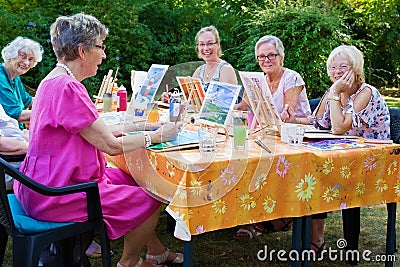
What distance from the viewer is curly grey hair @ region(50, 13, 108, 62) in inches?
94.3

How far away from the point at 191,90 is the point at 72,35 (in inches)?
33.8

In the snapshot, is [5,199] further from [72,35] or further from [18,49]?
[18,49]

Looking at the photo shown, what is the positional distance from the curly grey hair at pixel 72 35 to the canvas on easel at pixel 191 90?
711 mm

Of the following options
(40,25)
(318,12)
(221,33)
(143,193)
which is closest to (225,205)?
(143,193)

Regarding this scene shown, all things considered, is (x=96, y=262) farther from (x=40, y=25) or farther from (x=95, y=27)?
(x=40, y=25)

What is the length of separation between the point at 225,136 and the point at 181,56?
249 inches

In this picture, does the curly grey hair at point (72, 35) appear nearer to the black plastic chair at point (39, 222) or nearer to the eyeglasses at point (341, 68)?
the black plastic chair at point (39, 222)

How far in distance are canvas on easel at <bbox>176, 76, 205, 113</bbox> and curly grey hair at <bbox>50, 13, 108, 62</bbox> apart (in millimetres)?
711

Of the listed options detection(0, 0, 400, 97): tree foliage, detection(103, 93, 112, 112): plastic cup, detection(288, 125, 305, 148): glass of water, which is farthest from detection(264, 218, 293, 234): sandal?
detection(0, 0, 400, 97): tree foliage

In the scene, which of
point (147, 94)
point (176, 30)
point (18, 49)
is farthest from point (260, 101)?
point (176, 30)

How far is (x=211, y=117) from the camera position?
2562 mm

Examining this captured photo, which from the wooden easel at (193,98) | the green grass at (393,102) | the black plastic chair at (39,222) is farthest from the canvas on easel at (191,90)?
the green grass at (393,102)

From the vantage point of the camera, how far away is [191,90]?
3025mm

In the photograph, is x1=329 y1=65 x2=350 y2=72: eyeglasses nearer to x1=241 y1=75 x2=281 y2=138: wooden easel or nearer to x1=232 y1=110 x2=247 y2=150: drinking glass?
x1=241 y1=75 x2=281 y2=138: wooden easel
